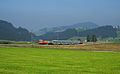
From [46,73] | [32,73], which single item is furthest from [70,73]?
[32,73]

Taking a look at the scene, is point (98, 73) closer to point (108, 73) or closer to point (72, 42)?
point (108, 73)

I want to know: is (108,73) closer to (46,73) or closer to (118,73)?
(118,73)

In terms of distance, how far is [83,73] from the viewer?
17109 millimetres

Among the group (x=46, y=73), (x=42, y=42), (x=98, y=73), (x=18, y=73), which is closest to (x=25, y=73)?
(x=18, y=73)

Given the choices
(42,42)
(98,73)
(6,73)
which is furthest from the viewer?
(42,42)

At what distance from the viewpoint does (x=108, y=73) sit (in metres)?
17.6

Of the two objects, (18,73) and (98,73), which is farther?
(98,73)

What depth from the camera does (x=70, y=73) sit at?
16953mm

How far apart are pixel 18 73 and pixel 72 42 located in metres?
116

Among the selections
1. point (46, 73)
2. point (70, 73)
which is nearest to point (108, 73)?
point (70, 73)

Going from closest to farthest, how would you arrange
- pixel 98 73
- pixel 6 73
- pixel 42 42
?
pixel 6 73
pixel 98 73
pixel 42 42

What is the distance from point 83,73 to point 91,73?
2.40 ft

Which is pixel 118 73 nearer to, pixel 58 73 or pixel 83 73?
pixel 83 73

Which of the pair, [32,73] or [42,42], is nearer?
[32,73]
